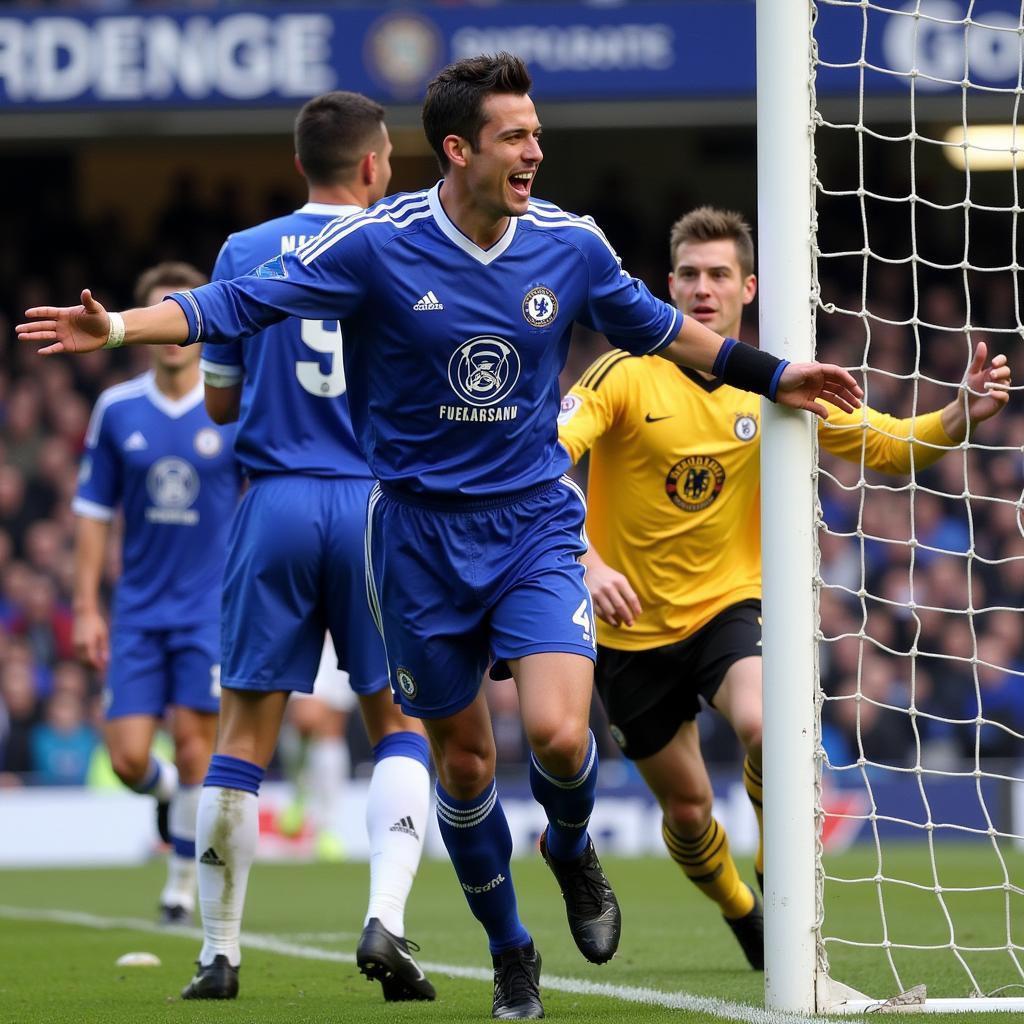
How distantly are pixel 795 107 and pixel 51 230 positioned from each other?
56.1 ft

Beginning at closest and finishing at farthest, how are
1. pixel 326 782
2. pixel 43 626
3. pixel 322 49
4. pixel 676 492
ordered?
pixel 676 492
pixel 326 782
pixel 43 626
pixel 322 49

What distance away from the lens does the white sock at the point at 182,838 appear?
782 cm

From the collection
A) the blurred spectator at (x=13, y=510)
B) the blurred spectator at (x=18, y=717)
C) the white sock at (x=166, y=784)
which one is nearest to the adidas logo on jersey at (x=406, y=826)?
the white sock at (x=166, y=784)

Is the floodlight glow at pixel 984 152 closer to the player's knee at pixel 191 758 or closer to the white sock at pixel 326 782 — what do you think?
the white sock at pixel 326 782

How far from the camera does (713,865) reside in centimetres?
601

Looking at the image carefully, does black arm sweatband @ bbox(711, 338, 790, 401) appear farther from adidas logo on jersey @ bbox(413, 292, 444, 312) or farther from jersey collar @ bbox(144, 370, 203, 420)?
jersey collar @ bbox(144, 370, 203, 420)

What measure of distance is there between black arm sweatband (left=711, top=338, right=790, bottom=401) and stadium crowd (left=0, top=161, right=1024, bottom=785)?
7.67 meters

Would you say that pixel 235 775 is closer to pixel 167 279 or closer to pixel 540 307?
pixel 540 307

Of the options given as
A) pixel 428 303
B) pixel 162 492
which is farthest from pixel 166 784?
pixel 428 303

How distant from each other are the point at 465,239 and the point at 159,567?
12.4 ft

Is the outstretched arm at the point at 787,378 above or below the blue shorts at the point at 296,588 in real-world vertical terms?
above

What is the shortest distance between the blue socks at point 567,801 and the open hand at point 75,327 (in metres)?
1.45

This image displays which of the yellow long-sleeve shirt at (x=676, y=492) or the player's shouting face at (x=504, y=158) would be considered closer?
the player's shouting face at (x=504, y=158)

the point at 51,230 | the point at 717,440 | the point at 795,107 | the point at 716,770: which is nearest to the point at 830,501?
the point at 716,770
